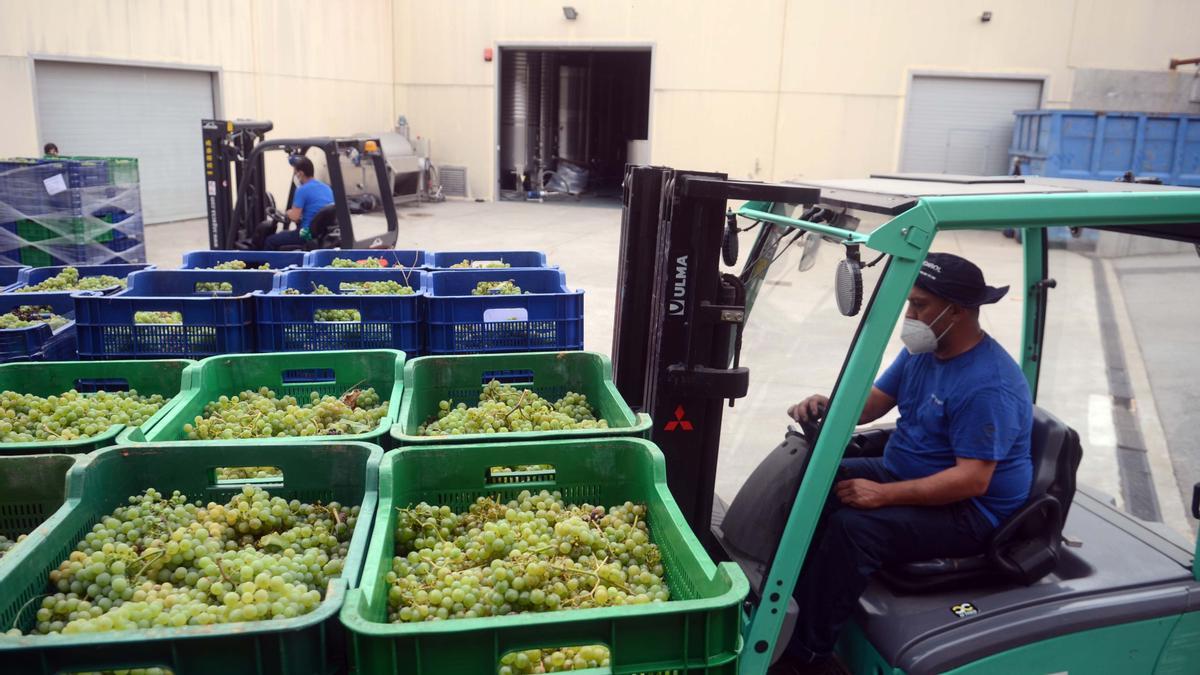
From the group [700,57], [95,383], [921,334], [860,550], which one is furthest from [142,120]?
[860,550]

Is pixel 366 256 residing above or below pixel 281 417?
above

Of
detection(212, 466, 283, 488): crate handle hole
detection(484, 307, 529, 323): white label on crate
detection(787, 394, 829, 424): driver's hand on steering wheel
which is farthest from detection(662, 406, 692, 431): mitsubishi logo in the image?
detection(212, 466, 283, 488): crate handle hole

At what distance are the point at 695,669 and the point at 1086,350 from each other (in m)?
8.89

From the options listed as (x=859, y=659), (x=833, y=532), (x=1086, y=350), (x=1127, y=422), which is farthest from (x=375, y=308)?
(x=1086, y=350)

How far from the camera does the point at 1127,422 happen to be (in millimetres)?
6906

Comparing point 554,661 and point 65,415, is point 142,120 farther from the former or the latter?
point 554,661

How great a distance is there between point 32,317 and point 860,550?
13.6ft

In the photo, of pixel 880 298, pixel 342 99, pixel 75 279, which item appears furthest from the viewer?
pixel 342 99

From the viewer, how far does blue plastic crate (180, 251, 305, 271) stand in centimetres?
562

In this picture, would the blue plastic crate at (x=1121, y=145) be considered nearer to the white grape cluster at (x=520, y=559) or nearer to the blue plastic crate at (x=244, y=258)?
the blue plastic crate at (x=244, y=258)

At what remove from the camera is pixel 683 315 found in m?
3.29

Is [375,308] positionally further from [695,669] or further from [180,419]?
[695,669]

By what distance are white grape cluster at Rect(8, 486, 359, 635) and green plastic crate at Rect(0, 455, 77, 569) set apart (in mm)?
214

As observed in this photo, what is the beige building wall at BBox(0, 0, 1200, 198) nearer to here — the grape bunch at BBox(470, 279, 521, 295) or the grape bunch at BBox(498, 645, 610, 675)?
the grape bunch at BBox(470, 279, 521, 295)
